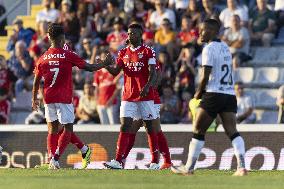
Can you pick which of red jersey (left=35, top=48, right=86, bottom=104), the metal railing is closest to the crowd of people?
Answer: the metal railing

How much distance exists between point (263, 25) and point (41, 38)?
5.39 meters

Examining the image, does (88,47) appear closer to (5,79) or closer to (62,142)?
(5,79)

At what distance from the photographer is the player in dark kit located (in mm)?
17766

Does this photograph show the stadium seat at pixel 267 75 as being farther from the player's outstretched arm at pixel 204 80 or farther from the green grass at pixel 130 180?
the player's outstretched arm at pixel 204 80

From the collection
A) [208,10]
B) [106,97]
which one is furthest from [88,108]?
[208,10]

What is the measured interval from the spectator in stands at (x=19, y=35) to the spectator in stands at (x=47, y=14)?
0.39 metres

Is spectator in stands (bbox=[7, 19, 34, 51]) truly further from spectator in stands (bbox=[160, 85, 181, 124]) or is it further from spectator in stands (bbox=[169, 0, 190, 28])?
spectator in stands (bbox=[160, 85, 181, 124])

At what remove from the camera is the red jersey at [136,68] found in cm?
1778

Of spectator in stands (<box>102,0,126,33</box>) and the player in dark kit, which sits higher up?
spectator in stands (<box>102,0,126,33</box>)

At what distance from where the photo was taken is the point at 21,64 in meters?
26.4

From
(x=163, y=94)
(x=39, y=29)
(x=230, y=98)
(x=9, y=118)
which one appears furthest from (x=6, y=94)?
(x=230, y=98)

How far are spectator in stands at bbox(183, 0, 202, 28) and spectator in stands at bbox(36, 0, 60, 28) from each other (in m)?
3.49

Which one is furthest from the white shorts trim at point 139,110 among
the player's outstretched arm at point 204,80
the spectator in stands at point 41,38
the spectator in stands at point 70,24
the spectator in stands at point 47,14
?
the spectator in stands at point 47,14

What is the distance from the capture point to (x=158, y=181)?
14.5m
